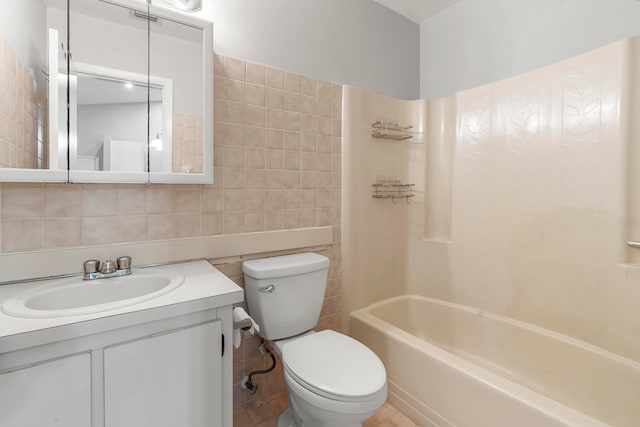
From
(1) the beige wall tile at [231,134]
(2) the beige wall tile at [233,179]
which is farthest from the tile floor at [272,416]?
(1) the beige wall tile at [231,134]

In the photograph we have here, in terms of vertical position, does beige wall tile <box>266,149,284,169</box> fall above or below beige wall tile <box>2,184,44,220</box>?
above

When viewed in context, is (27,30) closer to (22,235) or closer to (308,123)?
(22,235)

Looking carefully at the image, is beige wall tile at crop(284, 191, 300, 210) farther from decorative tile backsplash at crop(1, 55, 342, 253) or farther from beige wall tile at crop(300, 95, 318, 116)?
beige wall tile at crop(300, 95, 318, 116)

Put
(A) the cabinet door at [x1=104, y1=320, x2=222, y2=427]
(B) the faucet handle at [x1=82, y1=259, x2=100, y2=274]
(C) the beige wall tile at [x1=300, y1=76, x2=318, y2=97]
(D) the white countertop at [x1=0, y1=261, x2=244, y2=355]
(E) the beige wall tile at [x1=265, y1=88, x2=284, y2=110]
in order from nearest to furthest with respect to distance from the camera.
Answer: (D) the white countertop at [x1=0, y1=261, x2=244, y2=355] < (A) the cabinet door at [x1=104, y1=320, x2=222, y2=427] < (B) the faucet handle at [x1=82, y1=259, x2=100, y2=274] < (E) the beige wall tile at [x1=265, y1=88, x2=284, y2=110] < (C) the beige wall tile at [x1=300, y1=76, x2=318, y2=97]

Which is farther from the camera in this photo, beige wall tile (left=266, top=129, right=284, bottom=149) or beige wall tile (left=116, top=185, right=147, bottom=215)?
beige wall tile (left=266, top=129, right=284, bottom=149)

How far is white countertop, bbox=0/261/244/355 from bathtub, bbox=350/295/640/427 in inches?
41.2

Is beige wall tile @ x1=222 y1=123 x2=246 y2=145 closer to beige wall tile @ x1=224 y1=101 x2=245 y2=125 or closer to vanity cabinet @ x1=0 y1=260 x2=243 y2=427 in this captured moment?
beige wall tile @ x1=224 y1=101 x2=245 y2=125

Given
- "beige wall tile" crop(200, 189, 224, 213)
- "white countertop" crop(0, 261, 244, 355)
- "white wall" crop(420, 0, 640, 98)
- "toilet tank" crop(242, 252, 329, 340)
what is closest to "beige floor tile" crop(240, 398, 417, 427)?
"toilet tank" crop(242, 252, 329, 340)

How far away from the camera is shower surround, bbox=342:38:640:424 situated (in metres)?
1.46

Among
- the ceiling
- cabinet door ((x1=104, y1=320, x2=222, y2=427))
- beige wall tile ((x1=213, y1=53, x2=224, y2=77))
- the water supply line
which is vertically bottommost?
the water supply line

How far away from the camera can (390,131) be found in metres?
2.15

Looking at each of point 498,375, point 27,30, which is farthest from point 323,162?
point 498,375

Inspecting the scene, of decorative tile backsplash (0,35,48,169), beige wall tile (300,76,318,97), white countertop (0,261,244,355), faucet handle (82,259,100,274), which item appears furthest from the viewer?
beige wall tile (300,76,318,97)

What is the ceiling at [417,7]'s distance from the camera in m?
2.16
